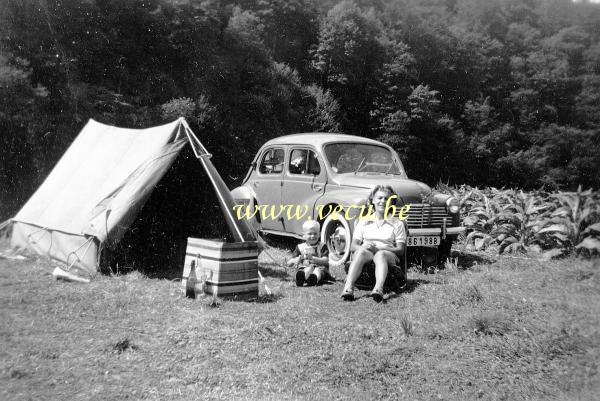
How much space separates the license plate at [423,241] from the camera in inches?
279

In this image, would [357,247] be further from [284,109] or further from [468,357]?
[284,109]

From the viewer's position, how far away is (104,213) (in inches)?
263

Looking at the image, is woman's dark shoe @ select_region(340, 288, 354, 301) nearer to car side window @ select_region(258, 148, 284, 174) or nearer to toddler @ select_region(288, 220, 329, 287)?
toddler @ select_region(288, 220, 329, 287)

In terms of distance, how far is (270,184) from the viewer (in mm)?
9312

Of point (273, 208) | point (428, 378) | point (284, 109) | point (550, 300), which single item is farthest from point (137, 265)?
point (284, 109)

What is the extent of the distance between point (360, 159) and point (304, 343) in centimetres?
478

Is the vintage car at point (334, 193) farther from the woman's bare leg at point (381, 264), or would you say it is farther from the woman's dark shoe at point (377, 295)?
the woman's dark shoe at point (377, 295)

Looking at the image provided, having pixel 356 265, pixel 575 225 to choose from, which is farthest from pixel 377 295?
pixel 575 225

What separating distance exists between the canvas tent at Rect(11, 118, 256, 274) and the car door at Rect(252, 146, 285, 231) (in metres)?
1.79

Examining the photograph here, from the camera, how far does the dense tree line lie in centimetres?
1376

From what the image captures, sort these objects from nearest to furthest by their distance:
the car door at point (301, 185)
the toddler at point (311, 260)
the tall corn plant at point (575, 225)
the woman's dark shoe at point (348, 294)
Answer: the woman's dark shoe at point (348, 294)
the tall corn plant at point (575, 225)
the toddler at point (311, 260)
the car door at point (301, 185)

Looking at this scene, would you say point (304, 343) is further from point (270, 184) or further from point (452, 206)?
point (270, 184)

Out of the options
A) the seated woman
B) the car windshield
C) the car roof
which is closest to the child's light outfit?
the seated woman

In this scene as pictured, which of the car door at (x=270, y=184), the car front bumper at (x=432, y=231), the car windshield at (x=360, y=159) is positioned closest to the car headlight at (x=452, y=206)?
the car front bumper at (x=432, y=231)
